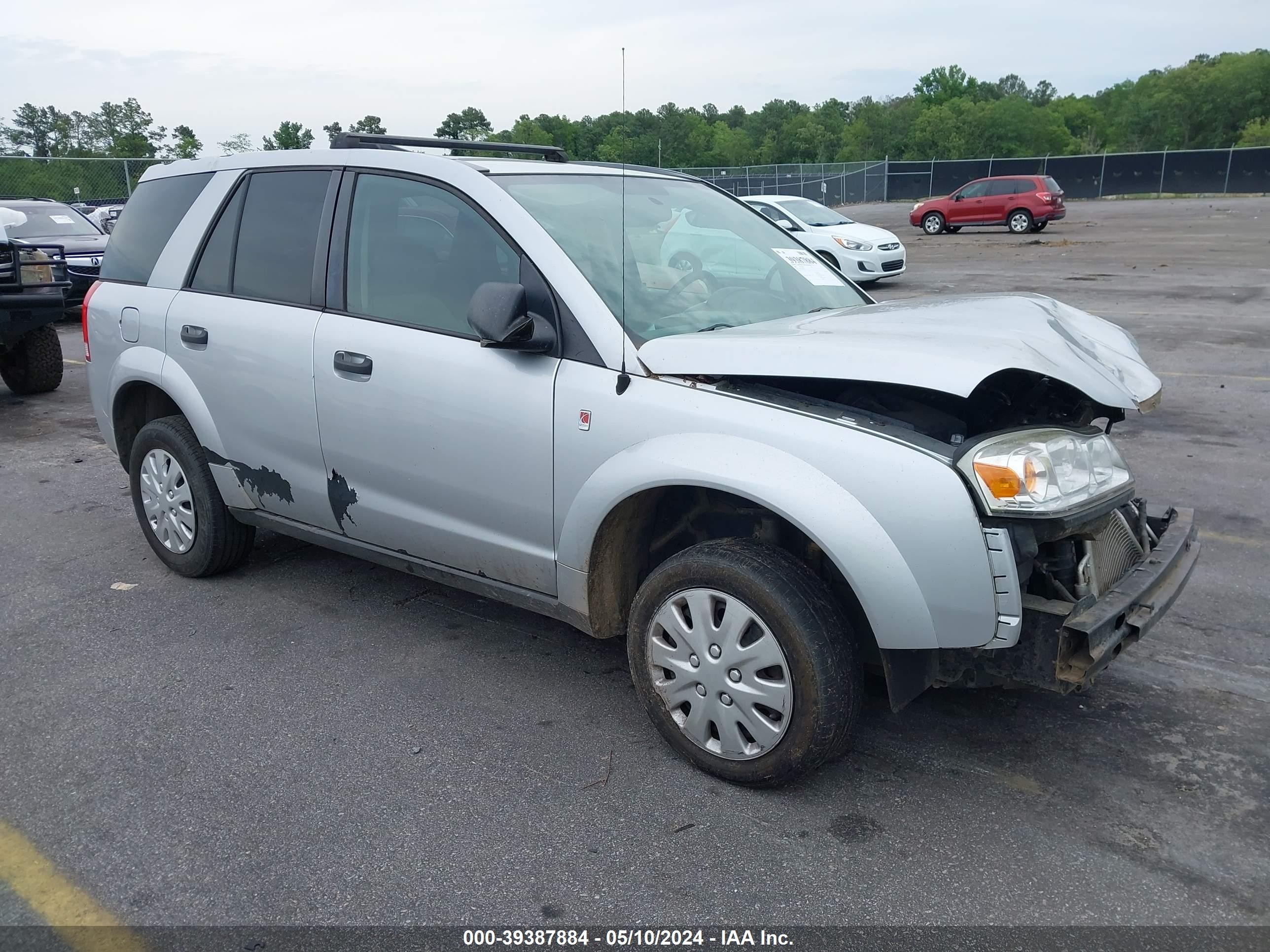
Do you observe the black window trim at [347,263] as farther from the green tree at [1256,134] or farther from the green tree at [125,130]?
the green tree at [1256,134]

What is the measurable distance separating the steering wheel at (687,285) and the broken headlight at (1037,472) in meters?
1.24

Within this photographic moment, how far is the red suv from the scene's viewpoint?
2838 cm

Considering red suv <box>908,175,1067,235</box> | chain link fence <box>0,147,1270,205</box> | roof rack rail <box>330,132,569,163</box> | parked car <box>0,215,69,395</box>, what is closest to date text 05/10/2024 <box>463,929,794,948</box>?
roof rack rail <box>330,132,569,163</box>

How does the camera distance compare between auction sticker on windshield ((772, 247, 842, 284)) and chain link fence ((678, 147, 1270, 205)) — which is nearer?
auction sticker on windshield ((772, 247, 842, 284))

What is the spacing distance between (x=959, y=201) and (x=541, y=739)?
2929 cm

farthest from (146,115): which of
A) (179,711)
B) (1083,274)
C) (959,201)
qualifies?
(179,711)

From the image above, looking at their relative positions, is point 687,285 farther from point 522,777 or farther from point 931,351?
point 522,777

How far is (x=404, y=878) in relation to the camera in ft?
9.01

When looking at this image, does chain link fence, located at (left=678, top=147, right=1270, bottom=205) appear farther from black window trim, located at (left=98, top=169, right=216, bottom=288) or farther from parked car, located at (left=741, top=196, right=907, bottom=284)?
black window trim, located at (left=98, top=169, right=216, bottom=288)

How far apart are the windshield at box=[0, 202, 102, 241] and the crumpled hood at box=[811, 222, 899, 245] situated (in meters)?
11.2

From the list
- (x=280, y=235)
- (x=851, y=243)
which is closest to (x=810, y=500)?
(x=280, y=235)

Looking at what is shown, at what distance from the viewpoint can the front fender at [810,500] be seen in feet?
8.98

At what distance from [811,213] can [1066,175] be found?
1375 inches

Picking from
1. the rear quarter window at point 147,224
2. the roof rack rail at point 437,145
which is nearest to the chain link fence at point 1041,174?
the roof rack rail at point 437,145
